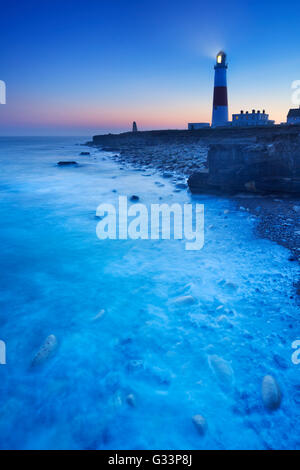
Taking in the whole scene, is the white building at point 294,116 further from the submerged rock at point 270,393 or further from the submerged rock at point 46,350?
the submerged rock at point 46,350

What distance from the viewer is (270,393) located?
5.71ft

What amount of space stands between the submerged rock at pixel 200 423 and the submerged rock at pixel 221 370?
0.33m

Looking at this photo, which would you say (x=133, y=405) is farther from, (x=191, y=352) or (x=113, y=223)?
(x=113, y=223)

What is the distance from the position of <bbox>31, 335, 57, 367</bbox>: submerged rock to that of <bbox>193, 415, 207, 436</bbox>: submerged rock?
135 centimetres

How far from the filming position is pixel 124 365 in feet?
6.86

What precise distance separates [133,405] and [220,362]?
0.78 metres

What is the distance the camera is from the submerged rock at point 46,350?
7.02ft

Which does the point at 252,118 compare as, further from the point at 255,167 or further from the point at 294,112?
the point at 255,167

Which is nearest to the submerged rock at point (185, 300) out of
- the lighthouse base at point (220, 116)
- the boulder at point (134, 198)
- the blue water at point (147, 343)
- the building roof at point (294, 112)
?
the blue water at point (147, 343)

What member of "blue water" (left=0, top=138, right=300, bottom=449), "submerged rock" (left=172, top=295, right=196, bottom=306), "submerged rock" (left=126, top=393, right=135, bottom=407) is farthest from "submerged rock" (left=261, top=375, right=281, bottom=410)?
"submerged rock" (left=172, top=295, right=196, bottom=306)

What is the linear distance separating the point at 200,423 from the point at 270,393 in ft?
1.80

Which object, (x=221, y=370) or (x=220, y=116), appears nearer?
(x=221, y=370)

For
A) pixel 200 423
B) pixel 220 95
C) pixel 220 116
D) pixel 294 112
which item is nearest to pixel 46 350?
pixel 200 423
